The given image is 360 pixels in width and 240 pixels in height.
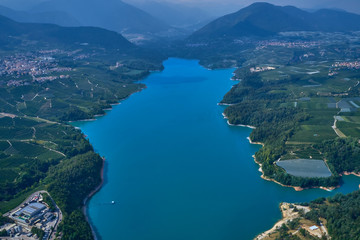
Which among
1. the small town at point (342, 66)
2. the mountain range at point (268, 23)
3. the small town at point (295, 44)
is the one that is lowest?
the small town at point (342, 66)

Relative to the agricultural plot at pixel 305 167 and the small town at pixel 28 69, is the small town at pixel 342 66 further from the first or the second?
the small town at pixel 28 69

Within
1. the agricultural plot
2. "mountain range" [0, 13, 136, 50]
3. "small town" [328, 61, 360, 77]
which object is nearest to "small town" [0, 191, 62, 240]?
the agricultural plot

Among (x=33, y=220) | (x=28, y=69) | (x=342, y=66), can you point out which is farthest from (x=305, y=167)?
(x=28, y=69)

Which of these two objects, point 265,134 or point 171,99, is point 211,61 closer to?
point 171,99

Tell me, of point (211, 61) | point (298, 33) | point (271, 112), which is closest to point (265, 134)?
point (271, 112)

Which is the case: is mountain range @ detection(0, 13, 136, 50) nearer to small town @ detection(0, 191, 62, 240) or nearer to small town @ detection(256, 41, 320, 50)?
small town @ detection(256, 41, 320, 50)

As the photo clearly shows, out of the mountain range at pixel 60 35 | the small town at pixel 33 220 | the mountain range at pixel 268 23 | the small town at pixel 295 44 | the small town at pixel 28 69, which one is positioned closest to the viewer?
the small town at pixel 33 220

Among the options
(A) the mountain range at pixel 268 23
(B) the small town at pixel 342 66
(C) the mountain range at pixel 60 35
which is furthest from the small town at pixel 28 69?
(A) the mountain range at pixel 268 23
